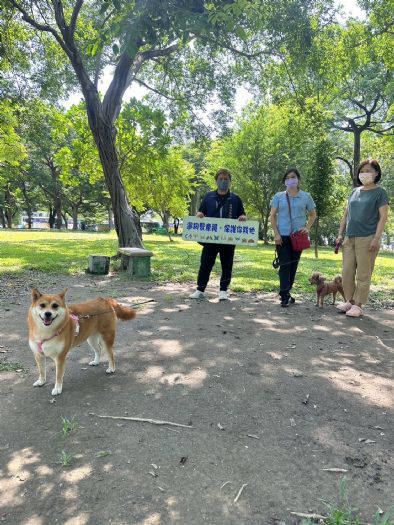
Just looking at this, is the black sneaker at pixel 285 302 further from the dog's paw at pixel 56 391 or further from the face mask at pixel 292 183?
the dog's paw at pixel 56 391

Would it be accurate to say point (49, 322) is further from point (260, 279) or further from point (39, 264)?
point (39, 264)

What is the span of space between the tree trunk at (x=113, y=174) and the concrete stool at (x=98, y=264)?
0.95 metres

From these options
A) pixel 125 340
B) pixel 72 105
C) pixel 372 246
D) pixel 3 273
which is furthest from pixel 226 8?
pixel 72 105

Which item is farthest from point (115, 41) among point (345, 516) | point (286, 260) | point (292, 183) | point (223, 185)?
point (345, 516)

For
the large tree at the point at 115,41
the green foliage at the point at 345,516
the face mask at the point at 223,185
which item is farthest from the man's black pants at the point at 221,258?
the green foliage at the point at 345,516

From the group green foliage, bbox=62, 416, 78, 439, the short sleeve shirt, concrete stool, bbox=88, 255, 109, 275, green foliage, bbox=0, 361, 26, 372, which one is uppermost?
the short sleeve shirt

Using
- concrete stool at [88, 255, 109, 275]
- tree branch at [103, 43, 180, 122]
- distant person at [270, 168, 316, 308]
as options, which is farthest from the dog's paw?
tree branch at [103, 43, 180, 122]

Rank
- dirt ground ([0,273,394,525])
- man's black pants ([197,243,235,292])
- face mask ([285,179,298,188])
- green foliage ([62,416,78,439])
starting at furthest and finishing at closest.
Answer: man's black pants ([197,243,235,292]), face mask ([285,179,298,188]), green foliage ([62,416,78,439]), dirt ground ([0,273,394,525])

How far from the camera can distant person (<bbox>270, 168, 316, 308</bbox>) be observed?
6262 mm

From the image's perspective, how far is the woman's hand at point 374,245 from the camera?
17.8ft

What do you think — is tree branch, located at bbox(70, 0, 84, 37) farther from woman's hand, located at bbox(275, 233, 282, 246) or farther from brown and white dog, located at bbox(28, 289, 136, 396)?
Answer: brown and white dog, located at bbox(28, 289, 136, 396)

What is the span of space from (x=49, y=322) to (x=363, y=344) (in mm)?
3761

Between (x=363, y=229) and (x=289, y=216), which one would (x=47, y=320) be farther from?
(x=363, y=229)

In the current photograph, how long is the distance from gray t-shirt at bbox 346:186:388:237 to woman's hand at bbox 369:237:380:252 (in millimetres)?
163
